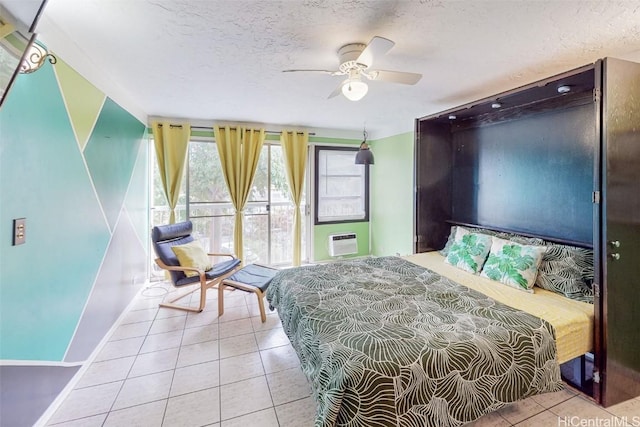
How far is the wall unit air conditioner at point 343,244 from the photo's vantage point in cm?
511

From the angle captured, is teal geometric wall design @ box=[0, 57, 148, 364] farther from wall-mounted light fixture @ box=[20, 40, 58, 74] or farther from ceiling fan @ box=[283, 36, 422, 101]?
ceiling fan @ box=[283, 36, 422, 101]

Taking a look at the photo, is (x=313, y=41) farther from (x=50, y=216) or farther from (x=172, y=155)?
(x=172, y=155)

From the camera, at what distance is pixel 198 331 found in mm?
2883

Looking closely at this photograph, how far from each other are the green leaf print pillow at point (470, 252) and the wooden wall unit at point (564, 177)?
0.47 meters

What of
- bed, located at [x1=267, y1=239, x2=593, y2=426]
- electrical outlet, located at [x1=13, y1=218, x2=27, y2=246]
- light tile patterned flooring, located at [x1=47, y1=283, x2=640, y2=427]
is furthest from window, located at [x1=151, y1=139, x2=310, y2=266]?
electrical outlet, located at [x1=13, y1=218, x2=27, y2=246]

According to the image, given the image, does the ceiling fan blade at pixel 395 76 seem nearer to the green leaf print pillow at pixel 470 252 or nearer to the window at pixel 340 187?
the green leaf print pillow at pixel 470 252

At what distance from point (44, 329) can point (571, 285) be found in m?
3.58

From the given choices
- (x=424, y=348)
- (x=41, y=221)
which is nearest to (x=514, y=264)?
(x=424, y=348)

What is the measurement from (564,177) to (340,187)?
327cm

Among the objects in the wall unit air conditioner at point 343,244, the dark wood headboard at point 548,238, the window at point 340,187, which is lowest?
the wall unit air conditioner at point 343,244

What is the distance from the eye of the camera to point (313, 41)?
1.98 metres

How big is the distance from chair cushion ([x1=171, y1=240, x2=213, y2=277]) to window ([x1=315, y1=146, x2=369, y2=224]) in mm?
2130

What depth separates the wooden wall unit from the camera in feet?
5.97

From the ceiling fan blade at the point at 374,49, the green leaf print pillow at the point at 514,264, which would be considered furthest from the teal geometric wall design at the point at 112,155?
the green leaf print pillow at the point at 514,264
